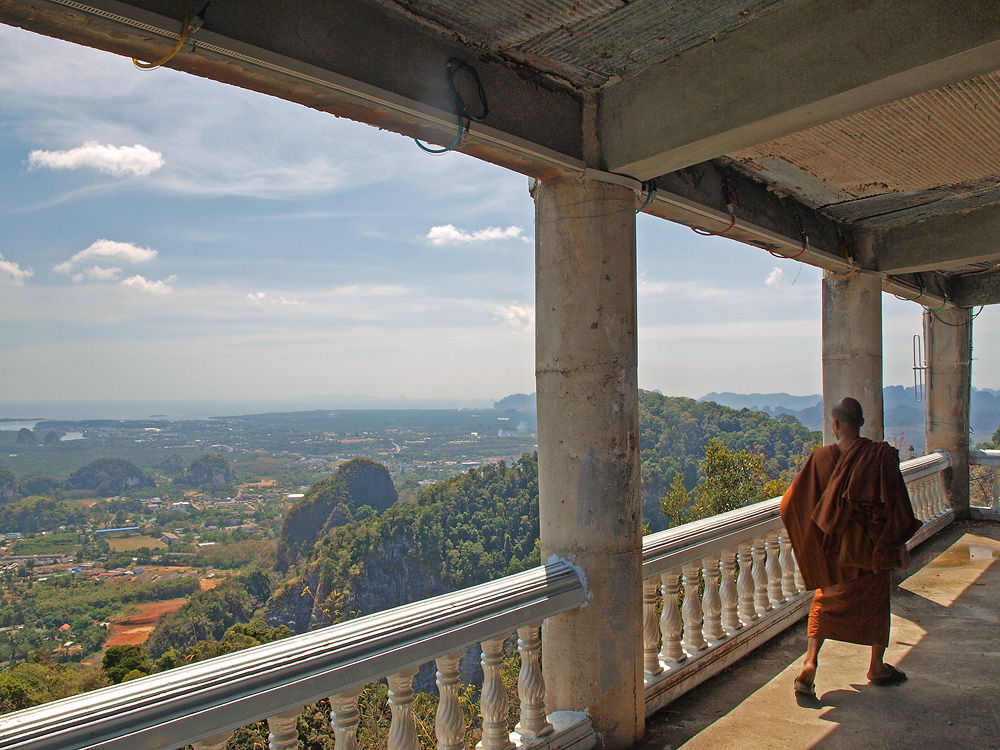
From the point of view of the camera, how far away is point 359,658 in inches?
74.9

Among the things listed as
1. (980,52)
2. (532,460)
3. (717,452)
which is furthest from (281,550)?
(980,52)

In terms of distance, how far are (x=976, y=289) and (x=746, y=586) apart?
6.23 meters

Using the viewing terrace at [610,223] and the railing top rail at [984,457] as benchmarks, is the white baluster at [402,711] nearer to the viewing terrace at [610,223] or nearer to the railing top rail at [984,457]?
the viewing terrace at [610,223]

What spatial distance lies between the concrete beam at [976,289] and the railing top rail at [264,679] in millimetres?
8121

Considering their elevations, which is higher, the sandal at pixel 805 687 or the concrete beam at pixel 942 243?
the concrete beam at pixel 942 243

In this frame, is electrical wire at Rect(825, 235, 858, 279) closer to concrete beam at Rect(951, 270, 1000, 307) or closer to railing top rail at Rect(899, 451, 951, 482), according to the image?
railing top rail at Rect(899, 451, 951, 482)

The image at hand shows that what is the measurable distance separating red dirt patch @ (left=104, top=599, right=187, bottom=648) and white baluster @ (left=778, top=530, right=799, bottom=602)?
2202cm

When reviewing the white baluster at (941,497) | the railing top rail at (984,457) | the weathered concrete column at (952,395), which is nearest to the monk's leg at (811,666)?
the white baluster at (941,497)

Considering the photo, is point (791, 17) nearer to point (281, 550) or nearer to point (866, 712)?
point (866, 712)

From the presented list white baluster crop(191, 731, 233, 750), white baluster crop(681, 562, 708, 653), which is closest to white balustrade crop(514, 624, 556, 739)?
white baluster crop(191, 731, 233, 750)

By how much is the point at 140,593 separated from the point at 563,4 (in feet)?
104

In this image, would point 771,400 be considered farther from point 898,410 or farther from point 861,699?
point 861,699

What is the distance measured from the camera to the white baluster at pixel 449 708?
2.20 metres

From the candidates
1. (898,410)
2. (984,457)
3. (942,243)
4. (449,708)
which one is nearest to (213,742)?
(449,708)
